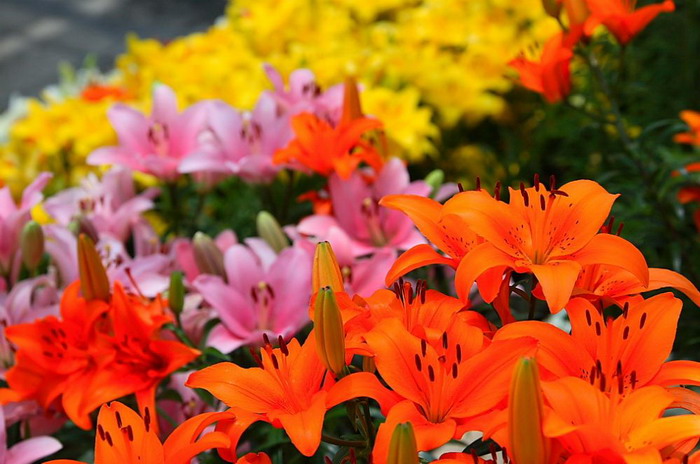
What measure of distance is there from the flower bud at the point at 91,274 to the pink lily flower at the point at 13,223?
7.5 inches

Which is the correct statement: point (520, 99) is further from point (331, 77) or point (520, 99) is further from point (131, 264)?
point (131, 264)

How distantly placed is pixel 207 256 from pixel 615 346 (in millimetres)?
461

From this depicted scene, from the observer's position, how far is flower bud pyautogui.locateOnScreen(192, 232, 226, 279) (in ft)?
2.81

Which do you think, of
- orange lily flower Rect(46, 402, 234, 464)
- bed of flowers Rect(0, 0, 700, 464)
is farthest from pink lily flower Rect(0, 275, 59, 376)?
orange lily flower Rect(46, 402, 234, 464)

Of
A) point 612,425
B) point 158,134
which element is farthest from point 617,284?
point 158,134

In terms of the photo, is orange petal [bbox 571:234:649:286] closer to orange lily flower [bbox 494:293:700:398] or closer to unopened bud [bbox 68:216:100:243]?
orange lily flower [bbox 494:293:700:398]

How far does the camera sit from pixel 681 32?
1527 millimetres

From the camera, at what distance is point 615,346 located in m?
0.53

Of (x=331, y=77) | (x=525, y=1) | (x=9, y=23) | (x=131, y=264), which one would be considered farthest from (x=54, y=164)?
(x=9, y=23)

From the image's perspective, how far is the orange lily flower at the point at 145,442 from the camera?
526 mm

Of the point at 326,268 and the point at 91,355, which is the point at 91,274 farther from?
the point at 326,268

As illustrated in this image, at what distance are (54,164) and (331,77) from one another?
62 cm

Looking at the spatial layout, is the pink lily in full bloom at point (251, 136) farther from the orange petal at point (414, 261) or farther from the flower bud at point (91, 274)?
the orange petal at point (414, 261)

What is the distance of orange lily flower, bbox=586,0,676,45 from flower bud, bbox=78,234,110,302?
21.7 inches
